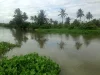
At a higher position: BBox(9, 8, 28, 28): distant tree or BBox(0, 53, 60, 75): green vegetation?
BBox(9, 8, 28, 28): distant tree

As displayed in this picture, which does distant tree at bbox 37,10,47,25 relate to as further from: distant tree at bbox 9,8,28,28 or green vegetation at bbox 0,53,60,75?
green vegetation at bbox 0,53,60,75

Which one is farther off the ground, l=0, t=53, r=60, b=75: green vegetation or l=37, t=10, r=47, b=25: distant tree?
l=37, t=10, r=47, b=25: distant tree

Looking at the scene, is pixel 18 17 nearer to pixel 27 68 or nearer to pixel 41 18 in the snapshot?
pixel 41 18

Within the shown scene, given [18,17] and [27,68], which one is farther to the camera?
[18,17]

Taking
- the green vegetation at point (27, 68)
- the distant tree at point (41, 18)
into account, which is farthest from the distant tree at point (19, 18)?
the green vegetation at point (27, 68)

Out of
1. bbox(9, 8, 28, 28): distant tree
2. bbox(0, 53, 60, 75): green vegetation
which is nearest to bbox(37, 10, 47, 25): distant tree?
bbox(9, 8, 28, 28): distant tree

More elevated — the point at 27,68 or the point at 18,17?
the point at 18,17

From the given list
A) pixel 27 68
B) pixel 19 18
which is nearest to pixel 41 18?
pixel 19 18

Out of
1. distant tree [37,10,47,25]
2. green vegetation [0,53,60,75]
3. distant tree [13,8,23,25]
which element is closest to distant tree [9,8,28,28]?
distant tree [13,8,23,25]

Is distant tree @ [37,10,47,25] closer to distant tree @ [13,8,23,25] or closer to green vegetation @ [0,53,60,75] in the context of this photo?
distant tree @ [13,8,23,25]

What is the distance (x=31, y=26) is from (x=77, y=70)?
176 ft

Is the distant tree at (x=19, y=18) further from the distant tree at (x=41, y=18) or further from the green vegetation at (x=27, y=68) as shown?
the green vegetation at (x=27, y=68)

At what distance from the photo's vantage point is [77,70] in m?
8.95

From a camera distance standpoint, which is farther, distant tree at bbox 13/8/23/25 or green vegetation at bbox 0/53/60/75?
distant tree at bbox 13/8/23/25
